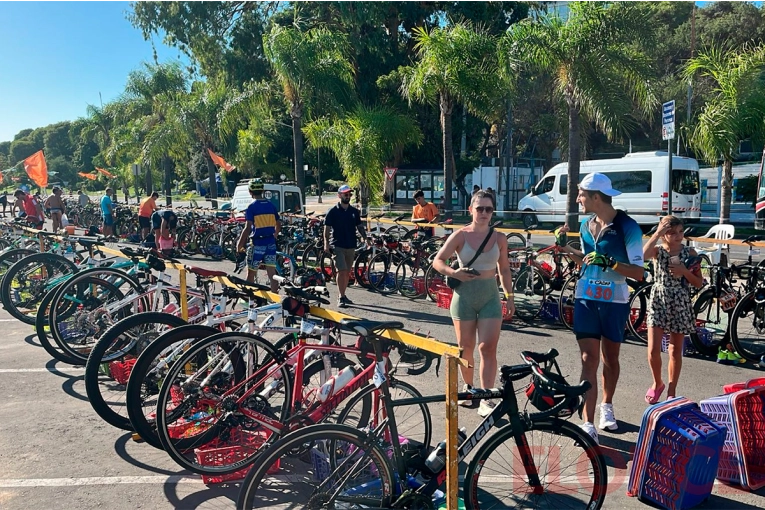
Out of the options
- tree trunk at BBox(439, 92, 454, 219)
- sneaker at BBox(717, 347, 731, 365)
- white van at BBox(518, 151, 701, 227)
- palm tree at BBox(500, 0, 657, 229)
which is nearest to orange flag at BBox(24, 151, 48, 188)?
tree trunk at BBox(439, 92, 454, 219)

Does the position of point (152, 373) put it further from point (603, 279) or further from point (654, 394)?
point (654, 394)

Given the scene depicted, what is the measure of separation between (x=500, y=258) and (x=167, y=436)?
2.80 meters

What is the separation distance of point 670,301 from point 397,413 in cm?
290

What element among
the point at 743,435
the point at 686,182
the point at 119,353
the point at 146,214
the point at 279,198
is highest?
the point at 686,182

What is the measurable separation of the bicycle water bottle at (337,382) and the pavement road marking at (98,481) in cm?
117

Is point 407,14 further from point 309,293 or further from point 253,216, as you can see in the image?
point 309,293

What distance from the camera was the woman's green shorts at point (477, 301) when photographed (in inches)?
182

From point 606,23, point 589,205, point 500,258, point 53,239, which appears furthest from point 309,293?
point 606,23

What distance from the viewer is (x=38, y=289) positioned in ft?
26.1

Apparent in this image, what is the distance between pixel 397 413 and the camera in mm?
3277

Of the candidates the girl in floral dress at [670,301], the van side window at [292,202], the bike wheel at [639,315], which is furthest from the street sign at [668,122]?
the van side window at [292,202]

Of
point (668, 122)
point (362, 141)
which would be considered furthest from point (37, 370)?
point (362, 141)

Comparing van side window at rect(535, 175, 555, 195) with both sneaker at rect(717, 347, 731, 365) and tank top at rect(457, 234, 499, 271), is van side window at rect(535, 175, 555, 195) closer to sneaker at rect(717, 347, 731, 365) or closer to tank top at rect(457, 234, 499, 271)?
sneaker at rect(717, 347, 731, 365)

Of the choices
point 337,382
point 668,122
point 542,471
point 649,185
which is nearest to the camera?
point 542,471
